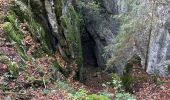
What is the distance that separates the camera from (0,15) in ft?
41.1

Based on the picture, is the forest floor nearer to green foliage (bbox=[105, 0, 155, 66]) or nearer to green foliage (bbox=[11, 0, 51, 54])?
green foliage (bbox=[11, 0, 51, 54])

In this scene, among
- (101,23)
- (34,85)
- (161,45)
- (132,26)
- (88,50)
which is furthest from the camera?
(88,50)

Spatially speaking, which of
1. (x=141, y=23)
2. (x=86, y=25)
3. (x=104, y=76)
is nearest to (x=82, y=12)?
(x=86, y=25)

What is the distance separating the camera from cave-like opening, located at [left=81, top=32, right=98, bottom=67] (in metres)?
28.4

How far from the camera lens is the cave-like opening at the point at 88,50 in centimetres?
2844

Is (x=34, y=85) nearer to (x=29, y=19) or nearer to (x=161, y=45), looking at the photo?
(x=29, y=19)

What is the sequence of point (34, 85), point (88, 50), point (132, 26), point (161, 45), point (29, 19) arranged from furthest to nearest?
point (88, 50) → point (161, 45) → point (132, 26) → point (29, 19) → point (34, 85)

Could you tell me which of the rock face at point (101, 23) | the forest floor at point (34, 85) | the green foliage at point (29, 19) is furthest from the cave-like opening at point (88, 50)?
the forest floor at point (34, 85)

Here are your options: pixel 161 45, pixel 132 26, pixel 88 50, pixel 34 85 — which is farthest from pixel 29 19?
pixel 88 50

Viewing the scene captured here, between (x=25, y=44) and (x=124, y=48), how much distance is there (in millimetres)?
6592

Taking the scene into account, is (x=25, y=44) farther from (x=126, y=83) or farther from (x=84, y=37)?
(x=84, y=37)

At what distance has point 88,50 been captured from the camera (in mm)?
29000

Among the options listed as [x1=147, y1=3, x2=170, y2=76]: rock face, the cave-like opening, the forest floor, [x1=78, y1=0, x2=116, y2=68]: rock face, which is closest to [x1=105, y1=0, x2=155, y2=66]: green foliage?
[x1=147, y1=3, x2=170, y2=76]: rock face

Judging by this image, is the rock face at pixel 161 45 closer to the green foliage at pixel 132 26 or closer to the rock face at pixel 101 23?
the green foliage at pixel 132 26
